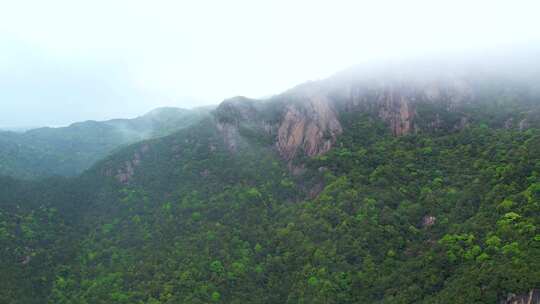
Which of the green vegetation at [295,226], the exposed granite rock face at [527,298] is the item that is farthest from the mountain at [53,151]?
the exposed granite rock face at [527,298]

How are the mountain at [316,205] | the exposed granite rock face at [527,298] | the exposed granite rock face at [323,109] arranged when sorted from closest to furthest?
the exposed granite rock face at [527,298]
the mountain at [316,205]
the exposed granite rock face at [323,109]

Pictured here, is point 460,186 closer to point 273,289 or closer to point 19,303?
point 273,289

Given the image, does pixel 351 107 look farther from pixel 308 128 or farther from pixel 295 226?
pixel 295 226

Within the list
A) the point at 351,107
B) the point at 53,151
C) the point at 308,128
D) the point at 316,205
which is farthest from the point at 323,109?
the point at 53,151

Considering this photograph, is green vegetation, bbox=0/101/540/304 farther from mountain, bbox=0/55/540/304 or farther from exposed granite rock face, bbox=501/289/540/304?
exposed granite rock face, bbox=501/289/540/304

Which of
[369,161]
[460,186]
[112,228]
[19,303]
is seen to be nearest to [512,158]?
[460,186]

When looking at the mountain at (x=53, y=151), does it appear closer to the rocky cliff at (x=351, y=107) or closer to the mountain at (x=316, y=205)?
the mountain at (x=316, y=205)

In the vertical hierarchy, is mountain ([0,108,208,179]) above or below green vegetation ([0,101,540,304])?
above

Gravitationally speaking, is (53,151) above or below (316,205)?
above

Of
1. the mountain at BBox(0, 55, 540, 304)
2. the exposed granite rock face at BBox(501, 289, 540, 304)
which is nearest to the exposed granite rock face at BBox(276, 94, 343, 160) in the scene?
the mountain at BBox(0, 55, 540, 304)
